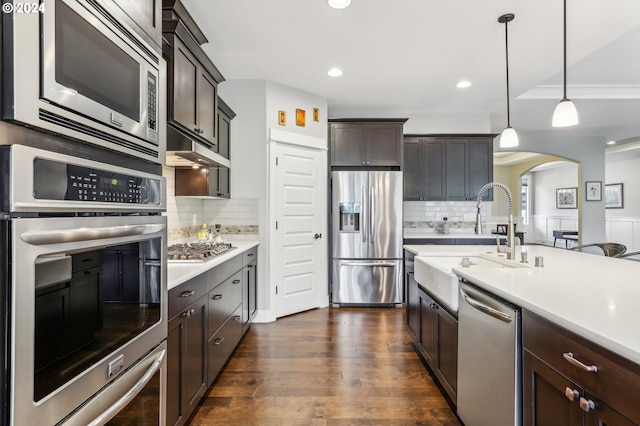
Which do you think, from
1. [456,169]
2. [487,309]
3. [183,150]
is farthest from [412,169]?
[487,309]

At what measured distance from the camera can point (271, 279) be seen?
387cm

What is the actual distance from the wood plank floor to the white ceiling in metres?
2.72

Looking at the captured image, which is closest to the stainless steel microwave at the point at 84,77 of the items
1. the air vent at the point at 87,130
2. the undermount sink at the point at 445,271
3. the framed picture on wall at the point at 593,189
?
the air vent at the point at 87,130

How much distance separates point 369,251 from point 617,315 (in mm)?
3404

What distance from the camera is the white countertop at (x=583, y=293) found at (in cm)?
93

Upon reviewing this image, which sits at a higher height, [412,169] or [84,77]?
[412,169]

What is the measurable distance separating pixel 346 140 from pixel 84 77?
3.97 metres

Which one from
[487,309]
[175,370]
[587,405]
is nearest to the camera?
[587,405]

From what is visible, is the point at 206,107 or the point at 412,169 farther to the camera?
the point at 412,169

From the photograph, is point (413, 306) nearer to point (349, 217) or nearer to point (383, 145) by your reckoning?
point (349, 217)

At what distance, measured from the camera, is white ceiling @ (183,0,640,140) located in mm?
2518

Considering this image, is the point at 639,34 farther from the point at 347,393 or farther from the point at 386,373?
the point at 347,393

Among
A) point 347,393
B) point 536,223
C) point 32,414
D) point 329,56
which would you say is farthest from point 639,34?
point 536,223

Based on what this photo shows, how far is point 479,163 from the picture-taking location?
5.10 meters
